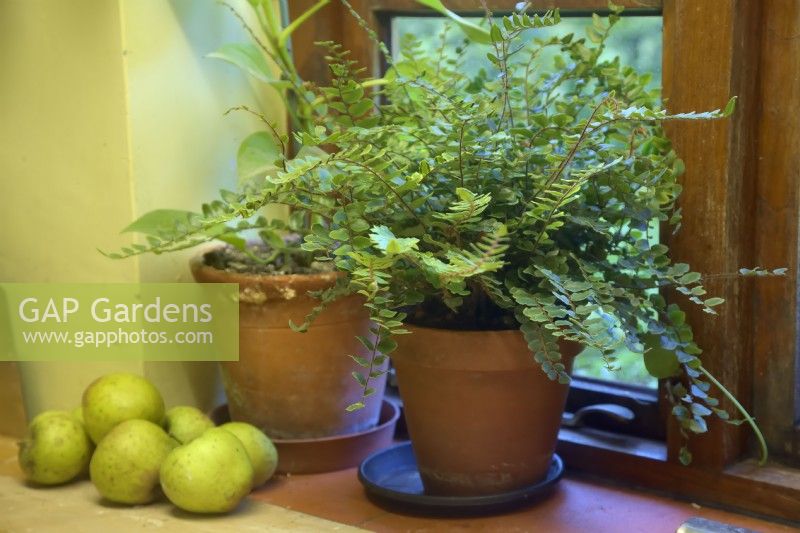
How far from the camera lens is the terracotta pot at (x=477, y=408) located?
44.2 inches

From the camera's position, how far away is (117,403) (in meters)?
1.28

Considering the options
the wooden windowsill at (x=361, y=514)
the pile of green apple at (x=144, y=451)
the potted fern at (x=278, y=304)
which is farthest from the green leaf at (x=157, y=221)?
the wooden windowsill at (x=361, y=514)

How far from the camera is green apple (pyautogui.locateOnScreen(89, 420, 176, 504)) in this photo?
1215 millimetres

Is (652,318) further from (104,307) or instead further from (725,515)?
(104,307)

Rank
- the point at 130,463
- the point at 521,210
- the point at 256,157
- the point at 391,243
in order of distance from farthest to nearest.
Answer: the point at 256,157, the point at 130,463, the point at 521,210, the point at 391,243

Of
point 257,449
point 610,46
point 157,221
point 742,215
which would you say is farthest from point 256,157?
point 742,215

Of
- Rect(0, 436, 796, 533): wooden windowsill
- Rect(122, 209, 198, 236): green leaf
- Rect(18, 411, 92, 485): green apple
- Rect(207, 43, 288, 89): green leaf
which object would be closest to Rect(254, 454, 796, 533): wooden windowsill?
Rect(0, 436, 796, 533): wooden windowsill

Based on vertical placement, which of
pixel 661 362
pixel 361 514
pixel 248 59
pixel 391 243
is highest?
pixel 248 59

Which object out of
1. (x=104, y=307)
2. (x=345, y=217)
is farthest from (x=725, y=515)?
(x=104, y=307)

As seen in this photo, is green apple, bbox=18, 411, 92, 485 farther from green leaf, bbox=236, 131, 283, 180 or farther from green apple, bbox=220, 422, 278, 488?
green leaf, bbox=236, 131, 283, 180

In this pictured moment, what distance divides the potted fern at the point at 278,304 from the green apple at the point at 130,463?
180 millimetres

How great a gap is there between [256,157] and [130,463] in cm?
42

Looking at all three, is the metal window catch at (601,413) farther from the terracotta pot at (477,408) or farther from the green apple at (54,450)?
the green apple at (54,450)

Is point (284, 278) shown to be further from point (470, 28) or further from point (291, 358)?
point (470, 28)
